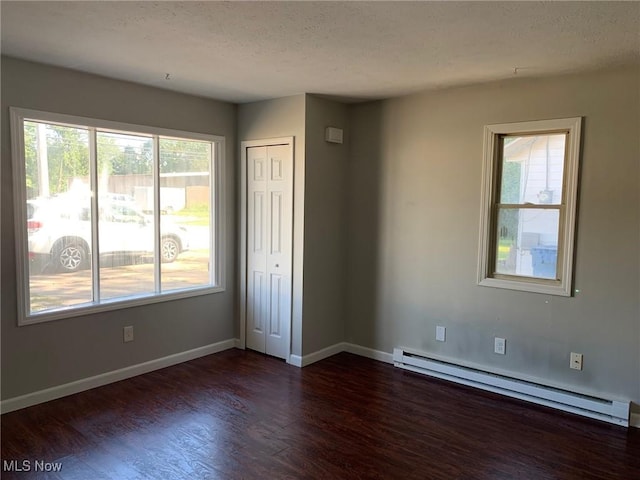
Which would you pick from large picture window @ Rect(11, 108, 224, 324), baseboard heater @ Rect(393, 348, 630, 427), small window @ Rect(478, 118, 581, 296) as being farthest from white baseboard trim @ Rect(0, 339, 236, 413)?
small window @ Rect(478, 118, 581, 296)

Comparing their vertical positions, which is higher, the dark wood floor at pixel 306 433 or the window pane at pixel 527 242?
the window pane at pixel 527 242

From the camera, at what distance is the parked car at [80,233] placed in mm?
3328

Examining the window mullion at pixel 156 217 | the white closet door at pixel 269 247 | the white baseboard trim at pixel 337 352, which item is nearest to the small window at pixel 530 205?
the white baseboard trim at pixel 337 352

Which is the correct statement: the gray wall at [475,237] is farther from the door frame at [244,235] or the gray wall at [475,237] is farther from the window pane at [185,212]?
the window pane at [185,212]

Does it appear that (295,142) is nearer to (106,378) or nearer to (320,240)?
(320,240)

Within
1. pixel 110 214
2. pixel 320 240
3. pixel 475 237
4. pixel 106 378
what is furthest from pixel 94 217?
pixel 475 237

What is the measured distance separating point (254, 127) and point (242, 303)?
172 centimetres

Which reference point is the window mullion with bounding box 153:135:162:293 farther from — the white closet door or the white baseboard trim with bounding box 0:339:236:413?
the white closet door

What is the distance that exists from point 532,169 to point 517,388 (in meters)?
1.67

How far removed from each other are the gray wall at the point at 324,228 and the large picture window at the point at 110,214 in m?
0.94

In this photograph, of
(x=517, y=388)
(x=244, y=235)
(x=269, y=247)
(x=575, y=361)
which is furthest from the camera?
(x=244, y=235)

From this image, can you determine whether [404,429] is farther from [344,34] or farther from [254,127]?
[254,127]

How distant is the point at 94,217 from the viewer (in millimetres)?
3596

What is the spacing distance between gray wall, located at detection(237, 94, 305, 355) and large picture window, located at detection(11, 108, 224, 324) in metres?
0.52
